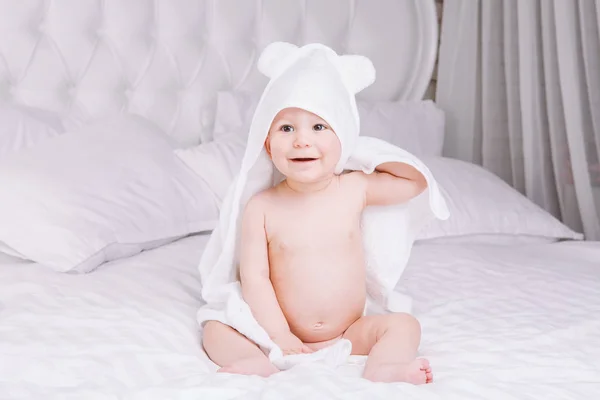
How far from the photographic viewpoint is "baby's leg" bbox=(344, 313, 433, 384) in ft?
2.96

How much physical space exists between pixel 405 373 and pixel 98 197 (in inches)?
34.5

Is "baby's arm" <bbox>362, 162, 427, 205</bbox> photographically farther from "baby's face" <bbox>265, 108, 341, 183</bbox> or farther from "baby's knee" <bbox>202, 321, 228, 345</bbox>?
"baby's knee" <bbox>202, 321, 228, 345</bbox>

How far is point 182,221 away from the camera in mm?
1712

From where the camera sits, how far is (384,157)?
1172 millimetres

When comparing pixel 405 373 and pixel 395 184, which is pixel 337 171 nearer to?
pixel 395 184

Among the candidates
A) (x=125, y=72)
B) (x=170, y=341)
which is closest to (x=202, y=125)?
(x=125, y=72)

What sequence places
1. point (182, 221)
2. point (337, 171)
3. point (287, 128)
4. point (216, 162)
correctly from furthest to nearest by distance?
point (216, 162), point (182, 221), point (337, 171), point (287, 128)

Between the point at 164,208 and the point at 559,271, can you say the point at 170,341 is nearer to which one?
the point at 164,208

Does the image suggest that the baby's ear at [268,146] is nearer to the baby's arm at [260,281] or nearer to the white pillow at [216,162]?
the baby's arm at [260,281]

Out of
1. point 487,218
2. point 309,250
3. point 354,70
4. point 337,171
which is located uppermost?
point 354,70

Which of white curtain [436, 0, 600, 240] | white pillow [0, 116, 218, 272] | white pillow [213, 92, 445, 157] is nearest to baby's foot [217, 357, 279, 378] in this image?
white pillow [0, 116, 218, 272]

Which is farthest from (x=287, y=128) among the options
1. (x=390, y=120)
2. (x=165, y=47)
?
(x=390, y=120)

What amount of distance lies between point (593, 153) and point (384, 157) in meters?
0.97

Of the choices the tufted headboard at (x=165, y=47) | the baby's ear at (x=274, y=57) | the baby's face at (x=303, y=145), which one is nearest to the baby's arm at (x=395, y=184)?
the baby's face at (x=303, y=145)
